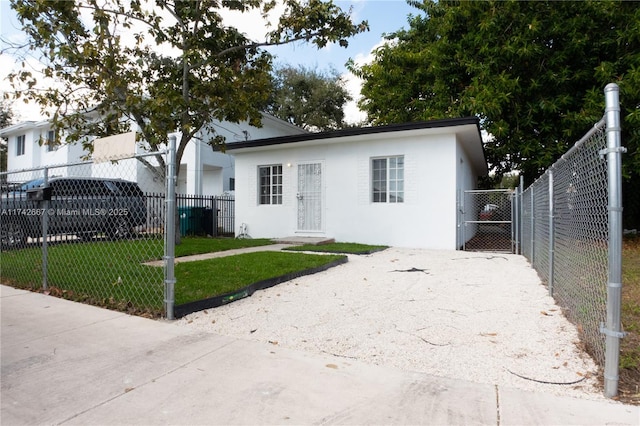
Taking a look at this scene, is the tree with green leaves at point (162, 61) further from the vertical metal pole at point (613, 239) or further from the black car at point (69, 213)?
the vertical metal pole at point (613, 239)

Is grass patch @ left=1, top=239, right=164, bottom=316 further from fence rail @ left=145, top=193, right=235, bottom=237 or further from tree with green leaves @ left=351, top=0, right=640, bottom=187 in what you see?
tree with green leaves @ left=351, top=0, right=640, bottom=187

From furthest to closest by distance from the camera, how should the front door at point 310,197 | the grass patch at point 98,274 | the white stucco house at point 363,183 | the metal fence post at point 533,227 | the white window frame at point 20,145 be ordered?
the white window frame at point 20,145 < the front door at point 310,197 < the white stucco house at point 363,183 < the metal fence post at point 533,227 < the grass patch at point 98,274

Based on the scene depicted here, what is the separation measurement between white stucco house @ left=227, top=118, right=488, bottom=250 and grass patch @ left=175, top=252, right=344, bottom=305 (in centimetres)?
354

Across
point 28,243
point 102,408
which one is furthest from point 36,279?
point 102,408

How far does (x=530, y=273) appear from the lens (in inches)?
265

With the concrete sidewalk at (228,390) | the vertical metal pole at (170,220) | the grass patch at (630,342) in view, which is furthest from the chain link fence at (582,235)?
the vertical metal pole at (170,220)

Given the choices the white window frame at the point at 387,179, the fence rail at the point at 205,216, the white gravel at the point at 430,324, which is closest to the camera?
the white gravel at the point at 430,324

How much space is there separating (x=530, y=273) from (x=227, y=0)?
8.88 metres

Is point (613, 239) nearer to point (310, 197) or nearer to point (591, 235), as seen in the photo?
point (591, 235)

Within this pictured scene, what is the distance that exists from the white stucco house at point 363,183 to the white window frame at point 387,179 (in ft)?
0.09

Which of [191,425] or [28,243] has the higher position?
[28,243]

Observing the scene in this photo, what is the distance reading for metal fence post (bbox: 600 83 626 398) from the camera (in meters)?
2.36

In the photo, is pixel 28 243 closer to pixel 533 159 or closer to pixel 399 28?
pixel 533 159

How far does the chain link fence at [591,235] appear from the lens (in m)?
2.39
